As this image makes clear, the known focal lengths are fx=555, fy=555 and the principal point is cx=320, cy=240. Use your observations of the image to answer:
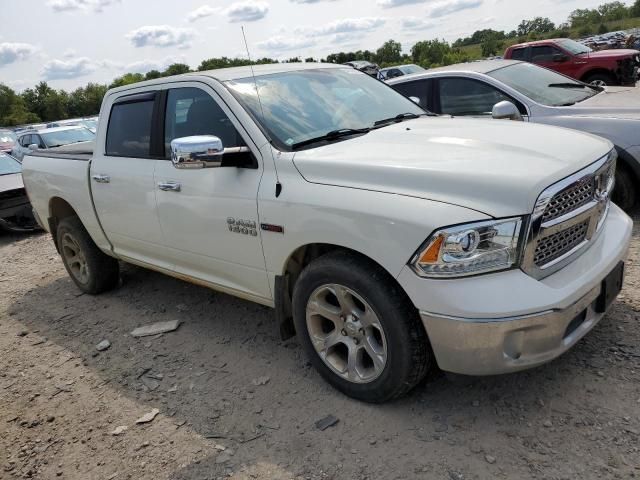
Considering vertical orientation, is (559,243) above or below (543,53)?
below

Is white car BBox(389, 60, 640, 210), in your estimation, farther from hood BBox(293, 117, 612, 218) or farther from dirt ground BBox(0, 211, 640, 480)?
hood BBox(293, 117, 612, 218)

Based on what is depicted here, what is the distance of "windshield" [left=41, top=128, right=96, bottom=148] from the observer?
44.9 ft

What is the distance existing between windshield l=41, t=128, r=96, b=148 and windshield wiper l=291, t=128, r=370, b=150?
11.8 metres

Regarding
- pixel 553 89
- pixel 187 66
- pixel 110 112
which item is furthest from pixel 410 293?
pixel 553 89

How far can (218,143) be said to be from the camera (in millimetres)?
3051

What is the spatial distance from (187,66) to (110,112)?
51.3 inches

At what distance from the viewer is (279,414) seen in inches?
123

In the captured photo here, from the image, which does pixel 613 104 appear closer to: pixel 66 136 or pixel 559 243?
pixel 559 243

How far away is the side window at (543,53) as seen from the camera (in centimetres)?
1427

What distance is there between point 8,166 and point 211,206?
8090 mm

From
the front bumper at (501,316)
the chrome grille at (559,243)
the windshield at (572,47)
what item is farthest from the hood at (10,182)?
the windshield at (572,47)

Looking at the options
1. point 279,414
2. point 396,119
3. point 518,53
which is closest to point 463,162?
point 396,119

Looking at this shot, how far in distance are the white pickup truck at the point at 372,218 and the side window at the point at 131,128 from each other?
0.08ft

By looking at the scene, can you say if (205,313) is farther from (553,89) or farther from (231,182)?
(553,89)
